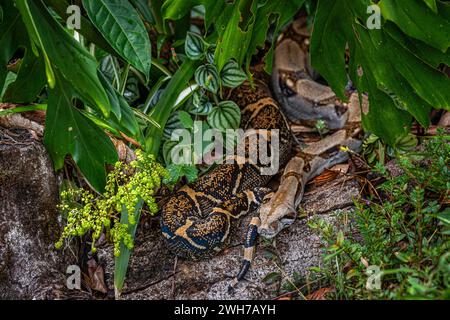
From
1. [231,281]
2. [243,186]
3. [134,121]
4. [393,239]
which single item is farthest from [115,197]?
[393,239]

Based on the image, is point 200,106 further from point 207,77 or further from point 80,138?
point 80,138

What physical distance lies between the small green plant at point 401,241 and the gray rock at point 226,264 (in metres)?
0.27

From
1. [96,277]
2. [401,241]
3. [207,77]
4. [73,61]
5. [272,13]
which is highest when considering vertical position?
[272,13]

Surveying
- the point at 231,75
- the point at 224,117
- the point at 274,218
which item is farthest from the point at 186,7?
the point at 274,218

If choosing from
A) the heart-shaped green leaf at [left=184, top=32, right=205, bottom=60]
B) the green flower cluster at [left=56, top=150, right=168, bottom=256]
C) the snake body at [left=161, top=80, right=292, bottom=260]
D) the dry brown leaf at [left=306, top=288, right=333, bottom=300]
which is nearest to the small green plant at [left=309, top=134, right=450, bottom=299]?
the dry brown leaf at [left=306, top=288, right=333, bottom=300]

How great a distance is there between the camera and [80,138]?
11.1ft

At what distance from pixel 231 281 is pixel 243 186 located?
3.15 ft

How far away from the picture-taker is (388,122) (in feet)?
11.3

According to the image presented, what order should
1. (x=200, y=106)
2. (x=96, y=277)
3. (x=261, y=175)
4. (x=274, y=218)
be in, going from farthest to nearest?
1. (x=261, y=175)
2. (x=200, y=106)
3. (x=274, y=218)
4. (x=96, y=277)

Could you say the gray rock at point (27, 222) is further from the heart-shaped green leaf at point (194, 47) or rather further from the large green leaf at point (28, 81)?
the heart-shaped green leaf at point (194, 47)

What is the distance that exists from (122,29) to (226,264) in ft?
5.39

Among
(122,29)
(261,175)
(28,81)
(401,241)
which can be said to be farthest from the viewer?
(261,175)

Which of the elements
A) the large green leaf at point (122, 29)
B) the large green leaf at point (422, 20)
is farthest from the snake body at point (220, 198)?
the large green leaf at point (422, 20)
